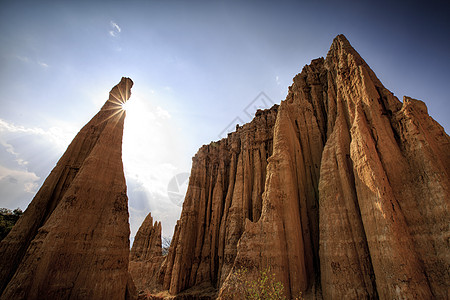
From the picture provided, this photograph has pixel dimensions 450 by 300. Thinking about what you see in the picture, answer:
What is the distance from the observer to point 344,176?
571 inches

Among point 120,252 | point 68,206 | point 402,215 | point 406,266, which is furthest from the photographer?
point 120,252

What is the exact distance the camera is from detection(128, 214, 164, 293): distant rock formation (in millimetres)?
37688

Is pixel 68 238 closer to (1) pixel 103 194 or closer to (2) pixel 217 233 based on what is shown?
(1) pixel 103 194

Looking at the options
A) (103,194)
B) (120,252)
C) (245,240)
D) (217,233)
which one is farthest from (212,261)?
(103,194)

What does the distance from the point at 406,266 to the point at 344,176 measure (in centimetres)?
609

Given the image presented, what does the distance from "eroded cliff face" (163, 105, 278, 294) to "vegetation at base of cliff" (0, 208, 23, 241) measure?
22502 millimetres

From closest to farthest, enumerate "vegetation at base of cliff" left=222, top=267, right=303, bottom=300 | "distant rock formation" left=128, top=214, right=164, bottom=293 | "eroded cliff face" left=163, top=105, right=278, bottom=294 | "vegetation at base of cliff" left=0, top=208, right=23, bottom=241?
"vegetation at base of cliff" left=222, top=267, right=303, bottom=300 < "vegetation at base of cliff" left=0, top=208, right=23, bottom=241 < "eroded cliff face" left=163, top=105, right=278, bottom=294 < "distant rock formation" left=128, top=214, right=164, bottom=293

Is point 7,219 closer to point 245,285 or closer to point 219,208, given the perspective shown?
point 219,208

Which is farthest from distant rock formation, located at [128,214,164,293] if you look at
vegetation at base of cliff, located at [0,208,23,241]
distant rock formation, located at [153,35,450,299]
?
distant rock formation, located at [153,35,450,299]

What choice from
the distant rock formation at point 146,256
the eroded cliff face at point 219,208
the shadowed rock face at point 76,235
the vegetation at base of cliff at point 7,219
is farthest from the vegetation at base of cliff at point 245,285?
the vegetation at base of cliff at point 7,219

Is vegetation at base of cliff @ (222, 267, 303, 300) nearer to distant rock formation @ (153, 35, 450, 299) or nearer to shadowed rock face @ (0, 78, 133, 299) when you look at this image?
distant rock formation @ (153, 35, 450, 299)

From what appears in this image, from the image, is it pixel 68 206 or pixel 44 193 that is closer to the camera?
pixel 68 206

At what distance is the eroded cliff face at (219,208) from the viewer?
29234 mm

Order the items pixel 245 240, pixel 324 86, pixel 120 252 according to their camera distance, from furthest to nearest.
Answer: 1. pixel 324 86
2. pixel 245 240
3. pixel 120 252
